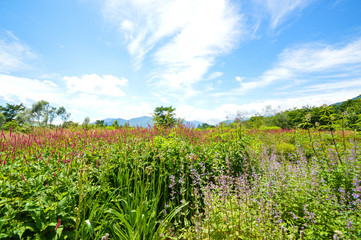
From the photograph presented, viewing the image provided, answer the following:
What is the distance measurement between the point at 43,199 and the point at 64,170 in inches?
30.3

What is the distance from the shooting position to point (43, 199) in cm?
189

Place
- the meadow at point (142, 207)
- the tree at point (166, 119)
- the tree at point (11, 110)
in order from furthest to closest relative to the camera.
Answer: the tree at point (11, 110)
the tree at point (166, 119)
the meadow at point (142, 207)

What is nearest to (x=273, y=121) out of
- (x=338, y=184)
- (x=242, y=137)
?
(x=242, y=137)

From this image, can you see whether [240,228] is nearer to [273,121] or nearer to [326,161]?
[326,161]

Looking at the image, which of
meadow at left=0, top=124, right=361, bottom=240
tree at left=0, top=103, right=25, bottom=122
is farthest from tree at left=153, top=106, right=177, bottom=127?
tree at left=0, top=103, right=25, bottom=122

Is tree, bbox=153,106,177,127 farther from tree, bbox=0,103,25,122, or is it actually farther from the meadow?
tree, bbox=0,103,25,122

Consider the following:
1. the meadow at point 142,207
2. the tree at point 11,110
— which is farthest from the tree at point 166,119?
the tree at point 11,110

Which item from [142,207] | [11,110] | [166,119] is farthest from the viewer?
[11,110]

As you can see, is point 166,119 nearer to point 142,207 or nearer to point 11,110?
point 142,207

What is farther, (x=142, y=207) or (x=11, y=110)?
(x=11, y=110)

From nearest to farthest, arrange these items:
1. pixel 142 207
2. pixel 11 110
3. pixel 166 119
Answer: pixel 142 207 < pixel 166 119 < pixel 11 110

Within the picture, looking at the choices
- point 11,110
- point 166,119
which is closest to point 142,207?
point 166,119

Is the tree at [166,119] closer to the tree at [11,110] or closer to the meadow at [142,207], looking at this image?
the meadow at [142,207]

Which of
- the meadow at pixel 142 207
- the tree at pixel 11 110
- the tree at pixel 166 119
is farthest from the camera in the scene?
the tree at pixel 11 110
